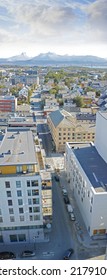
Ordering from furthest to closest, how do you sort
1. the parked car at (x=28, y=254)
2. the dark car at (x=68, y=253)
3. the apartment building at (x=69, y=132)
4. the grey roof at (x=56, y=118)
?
the grey roof at (x=56, y=118) < the apartment building at (x=69, y=132) < the parked car at (x=28, y=254) < the dark car at (x=68, y=253)

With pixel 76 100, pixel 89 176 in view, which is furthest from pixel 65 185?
pixel 76 100

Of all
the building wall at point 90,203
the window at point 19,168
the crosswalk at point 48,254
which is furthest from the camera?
the building wall at point 90,203

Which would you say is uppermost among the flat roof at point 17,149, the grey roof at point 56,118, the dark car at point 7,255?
the grey roof at point 56,118

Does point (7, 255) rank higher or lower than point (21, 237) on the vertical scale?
lower

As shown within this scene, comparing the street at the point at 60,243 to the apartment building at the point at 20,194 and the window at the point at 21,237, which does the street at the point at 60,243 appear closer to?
the window at the point at 21,237

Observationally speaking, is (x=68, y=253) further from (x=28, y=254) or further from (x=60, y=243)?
(x=28, y=254)

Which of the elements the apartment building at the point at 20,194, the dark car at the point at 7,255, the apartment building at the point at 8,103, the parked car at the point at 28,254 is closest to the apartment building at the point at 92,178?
the apartment building at the point at 20,194

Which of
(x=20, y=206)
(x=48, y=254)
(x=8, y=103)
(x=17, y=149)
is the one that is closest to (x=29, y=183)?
(x=20, y=206)
